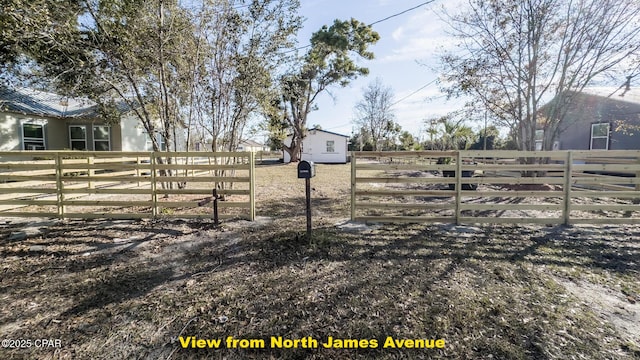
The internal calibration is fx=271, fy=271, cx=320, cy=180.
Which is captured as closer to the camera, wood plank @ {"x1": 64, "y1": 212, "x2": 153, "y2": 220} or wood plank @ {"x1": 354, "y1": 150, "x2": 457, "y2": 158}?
A: wood plank @ {"x1": 354, "y1": 150, "x2": 457, "y2": 158}

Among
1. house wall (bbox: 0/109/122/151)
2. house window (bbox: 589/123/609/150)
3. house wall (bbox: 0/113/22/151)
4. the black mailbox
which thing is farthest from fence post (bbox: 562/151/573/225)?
house wall (bbox: 0/113/22/151)

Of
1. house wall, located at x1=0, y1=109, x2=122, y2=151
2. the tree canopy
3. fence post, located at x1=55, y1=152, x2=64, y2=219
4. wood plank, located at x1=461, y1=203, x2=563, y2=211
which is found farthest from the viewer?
the tree canopy

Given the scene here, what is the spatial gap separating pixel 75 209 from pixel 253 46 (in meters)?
5.72

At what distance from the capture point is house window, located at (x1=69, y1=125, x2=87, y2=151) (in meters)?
12.7

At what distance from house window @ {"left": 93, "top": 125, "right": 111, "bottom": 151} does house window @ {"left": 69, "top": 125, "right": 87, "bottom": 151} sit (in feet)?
1.27

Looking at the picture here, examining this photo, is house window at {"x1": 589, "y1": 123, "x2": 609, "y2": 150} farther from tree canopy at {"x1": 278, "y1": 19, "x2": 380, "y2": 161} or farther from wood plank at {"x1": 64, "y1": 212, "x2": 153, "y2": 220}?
wood plank at {"x1": 64, "y1": 212, "x2": 153, "y2": 220}

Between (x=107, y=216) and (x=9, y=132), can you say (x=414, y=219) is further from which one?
(x=9, y=132)

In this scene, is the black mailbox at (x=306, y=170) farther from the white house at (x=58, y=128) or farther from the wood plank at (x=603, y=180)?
the white house at (x=58, y=128)

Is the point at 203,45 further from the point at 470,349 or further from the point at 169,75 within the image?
the point at 470,349

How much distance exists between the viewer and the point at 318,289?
286cm

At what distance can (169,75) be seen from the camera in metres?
6.74

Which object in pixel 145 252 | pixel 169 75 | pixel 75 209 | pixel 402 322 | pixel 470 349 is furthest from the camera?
pixel 169 75

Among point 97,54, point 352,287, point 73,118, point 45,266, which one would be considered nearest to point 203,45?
point 97,54

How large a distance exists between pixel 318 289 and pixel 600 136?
680 inches
